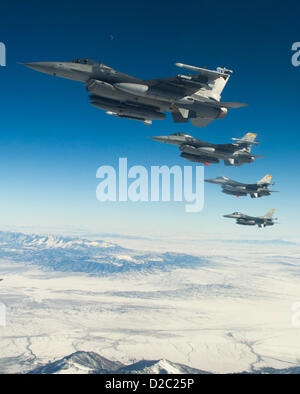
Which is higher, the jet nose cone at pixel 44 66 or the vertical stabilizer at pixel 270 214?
the jet nose cone at pixel 44 66

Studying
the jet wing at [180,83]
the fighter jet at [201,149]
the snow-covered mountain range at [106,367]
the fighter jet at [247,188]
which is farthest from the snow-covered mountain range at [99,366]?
the jet wing at [180,83]

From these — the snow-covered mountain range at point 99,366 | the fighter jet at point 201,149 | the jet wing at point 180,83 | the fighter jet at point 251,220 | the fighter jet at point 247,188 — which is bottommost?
the snow-covered mountain range at point 99,366

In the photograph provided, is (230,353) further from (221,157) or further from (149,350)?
(221,157)

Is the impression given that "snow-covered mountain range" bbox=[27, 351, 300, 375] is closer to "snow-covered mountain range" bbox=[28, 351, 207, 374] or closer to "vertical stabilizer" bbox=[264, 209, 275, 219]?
"snow-covered mountain range" bbox=[28, 351, 207, 374]

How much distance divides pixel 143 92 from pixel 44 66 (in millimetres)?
9182

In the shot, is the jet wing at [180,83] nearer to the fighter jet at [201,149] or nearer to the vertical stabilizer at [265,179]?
the fighter jet at [201,149]

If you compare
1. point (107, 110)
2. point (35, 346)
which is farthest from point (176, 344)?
point (107, 110)

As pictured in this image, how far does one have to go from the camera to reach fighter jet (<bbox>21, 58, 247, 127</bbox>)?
2678 cm

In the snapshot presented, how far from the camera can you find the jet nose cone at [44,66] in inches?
984

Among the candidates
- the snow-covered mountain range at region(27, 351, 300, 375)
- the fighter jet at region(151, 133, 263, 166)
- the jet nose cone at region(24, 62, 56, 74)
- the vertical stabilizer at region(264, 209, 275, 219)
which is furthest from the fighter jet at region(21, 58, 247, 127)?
the snow-covered mountain range at region(27, 351, 300, 375)

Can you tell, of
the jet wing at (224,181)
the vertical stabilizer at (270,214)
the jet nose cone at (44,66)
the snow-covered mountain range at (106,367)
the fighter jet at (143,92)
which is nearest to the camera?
the jet nose cone at (44,66)

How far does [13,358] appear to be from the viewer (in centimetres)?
16200

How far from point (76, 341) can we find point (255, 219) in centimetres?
16774

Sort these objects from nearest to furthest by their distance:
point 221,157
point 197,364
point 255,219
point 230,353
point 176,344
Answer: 1. point 221,157
2. point 255,219
3. point 197,364
4. point 230,353
5. point 176,344
